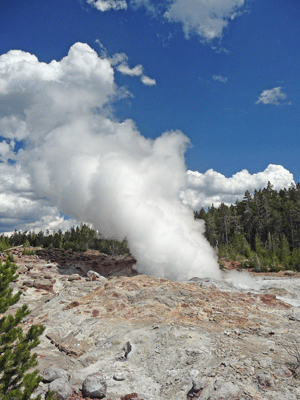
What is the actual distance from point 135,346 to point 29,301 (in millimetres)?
11620

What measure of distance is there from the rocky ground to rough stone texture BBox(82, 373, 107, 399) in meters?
0.23

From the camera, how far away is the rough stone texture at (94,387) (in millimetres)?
7324

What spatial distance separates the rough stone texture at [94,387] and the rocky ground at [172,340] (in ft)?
0.76

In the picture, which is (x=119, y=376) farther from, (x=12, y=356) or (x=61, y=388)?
(x=12, y=356)

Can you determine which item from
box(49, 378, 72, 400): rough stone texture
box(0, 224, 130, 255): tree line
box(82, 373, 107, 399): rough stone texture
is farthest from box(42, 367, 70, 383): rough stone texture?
box(0, 224, 130, 255): tree line

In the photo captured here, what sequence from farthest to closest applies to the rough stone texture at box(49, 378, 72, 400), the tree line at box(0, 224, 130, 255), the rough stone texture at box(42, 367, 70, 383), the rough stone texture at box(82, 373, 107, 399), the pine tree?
the tree line at box(0, 224, 130, 255), the rough stone texture at box(42, 367, 70, 383), the rough stone texture at box(82, 373, 107, 399), the rough stone texture at box(49, 378, 72, 400), the pine tree

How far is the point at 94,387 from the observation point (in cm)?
739

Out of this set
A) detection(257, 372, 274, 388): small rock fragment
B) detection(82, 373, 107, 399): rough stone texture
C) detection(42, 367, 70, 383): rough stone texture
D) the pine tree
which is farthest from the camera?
detection(42, 367, 70, 383): rough stone texture

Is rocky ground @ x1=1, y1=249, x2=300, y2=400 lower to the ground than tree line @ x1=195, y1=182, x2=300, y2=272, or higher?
lower

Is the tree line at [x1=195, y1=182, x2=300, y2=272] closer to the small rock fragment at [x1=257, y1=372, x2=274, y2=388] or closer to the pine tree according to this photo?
the small rock fragment at [x1=257, y1=372, x2=274, y2=388]

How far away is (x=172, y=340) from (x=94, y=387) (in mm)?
3549

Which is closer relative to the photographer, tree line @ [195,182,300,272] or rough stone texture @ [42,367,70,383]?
rough stone texture @ [42,367,70,383]

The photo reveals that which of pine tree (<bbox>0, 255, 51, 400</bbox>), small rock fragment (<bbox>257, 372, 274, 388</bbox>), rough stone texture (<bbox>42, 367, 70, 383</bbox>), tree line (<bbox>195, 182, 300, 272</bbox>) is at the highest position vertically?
tree line (<bbox>195, 182, 300, 272</bbox>)

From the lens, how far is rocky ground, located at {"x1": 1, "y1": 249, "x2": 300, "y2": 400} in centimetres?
733
